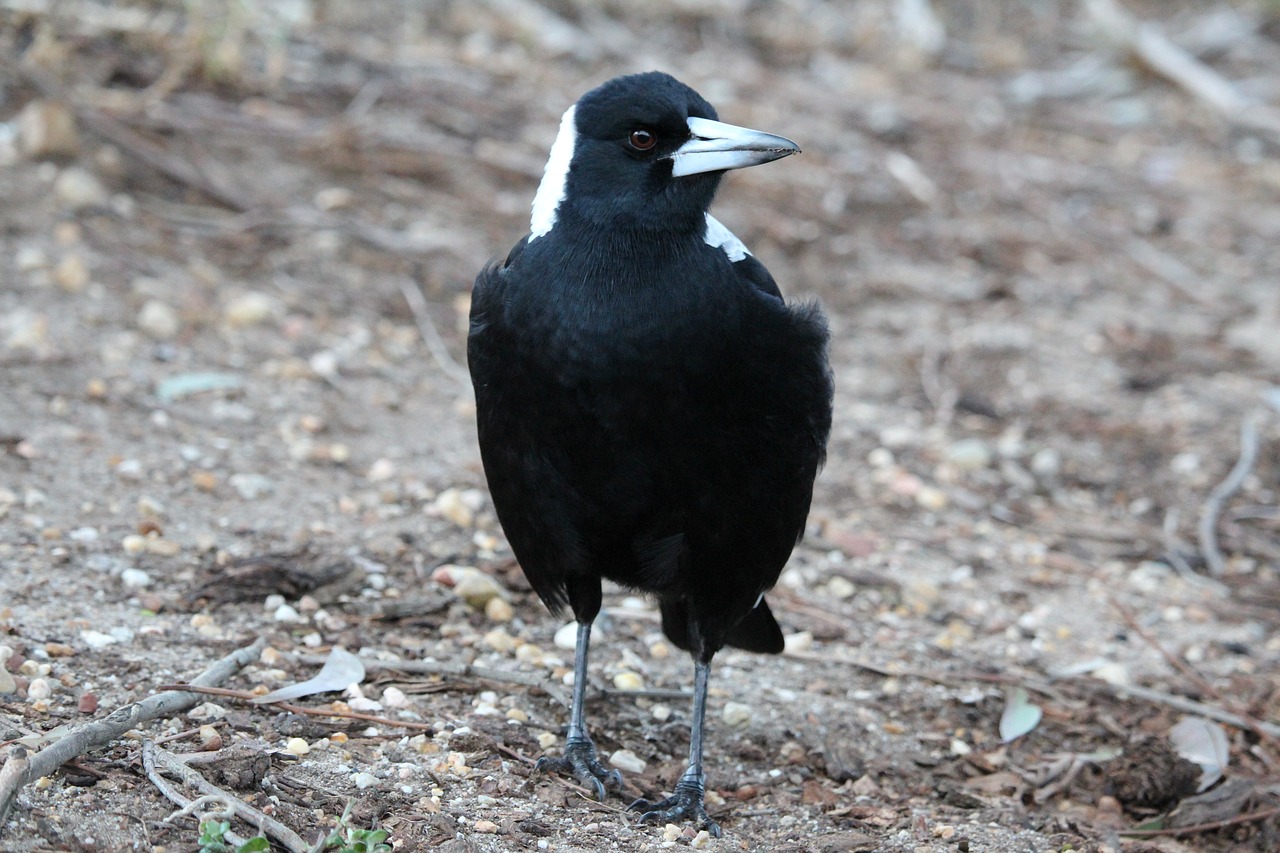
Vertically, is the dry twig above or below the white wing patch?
above

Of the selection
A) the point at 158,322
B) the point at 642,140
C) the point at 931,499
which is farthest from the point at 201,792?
the point at 931,499

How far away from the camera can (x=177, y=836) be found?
6.61ft

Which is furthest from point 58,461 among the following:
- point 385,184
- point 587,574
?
point 385,184

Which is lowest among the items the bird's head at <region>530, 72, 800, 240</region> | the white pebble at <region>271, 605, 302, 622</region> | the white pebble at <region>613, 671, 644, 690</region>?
the white pebble at <region>613, 671, 644, 690</region>

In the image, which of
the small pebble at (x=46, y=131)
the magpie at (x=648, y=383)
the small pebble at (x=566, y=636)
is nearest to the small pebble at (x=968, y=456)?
the small pebble at (x=566, y=636)

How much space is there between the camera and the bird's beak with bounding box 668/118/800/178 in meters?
2.58

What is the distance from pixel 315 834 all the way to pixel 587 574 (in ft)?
2.49

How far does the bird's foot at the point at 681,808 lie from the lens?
2.52 m

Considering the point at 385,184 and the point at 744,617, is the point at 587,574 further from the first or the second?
the point at 385,184

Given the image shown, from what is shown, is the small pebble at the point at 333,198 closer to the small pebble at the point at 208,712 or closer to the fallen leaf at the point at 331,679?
the fallen leaf at the point at 331,679

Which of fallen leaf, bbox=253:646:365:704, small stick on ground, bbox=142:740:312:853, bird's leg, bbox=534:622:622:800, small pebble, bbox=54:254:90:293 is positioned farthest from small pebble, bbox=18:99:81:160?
small stick on ground, bbox=142:740:312:853

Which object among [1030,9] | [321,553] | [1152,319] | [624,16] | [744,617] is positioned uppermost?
[1030,9]

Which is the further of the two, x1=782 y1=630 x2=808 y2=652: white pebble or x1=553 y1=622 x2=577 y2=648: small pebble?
x1=782 y1=630 x2=808 y2=652: white pebble

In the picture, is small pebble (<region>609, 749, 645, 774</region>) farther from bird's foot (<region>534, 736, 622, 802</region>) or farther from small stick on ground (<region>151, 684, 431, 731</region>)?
small stick on ground (<region>151, 684, 431, 731</region>)
